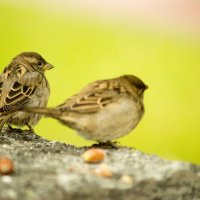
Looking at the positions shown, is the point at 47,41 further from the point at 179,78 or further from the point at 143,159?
the point at 143,159

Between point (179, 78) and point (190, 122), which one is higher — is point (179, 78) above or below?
above

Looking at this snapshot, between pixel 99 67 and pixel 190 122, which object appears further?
pixel 99 67

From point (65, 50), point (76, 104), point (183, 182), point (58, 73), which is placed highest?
point (65, 50)

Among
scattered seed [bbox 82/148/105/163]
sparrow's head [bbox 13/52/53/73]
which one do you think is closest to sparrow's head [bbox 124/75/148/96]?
scattered seed [bbox 82/148/105/163]

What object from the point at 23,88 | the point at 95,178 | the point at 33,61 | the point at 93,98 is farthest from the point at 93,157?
the point at 33,61

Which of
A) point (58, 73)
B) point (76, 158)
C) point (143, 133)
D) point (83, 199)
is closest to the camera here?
point (83, 199)

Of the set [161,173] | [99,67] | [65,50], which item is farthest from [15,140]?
[65,50]

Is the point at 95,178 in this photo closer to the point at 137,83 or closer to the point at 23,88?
the point at 137,83
